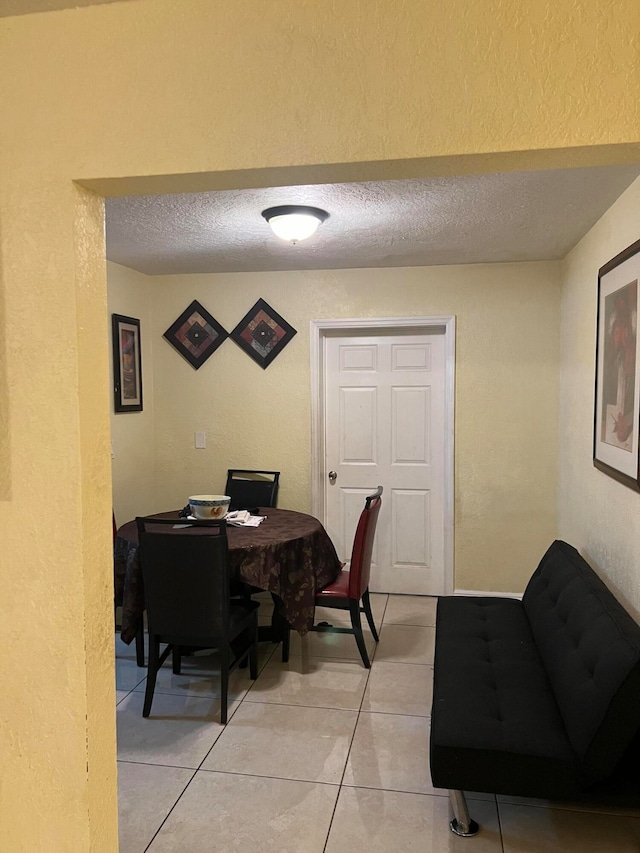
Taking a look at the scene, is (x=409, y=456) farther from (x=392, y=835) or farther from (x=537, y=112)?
(x=537, y=112)

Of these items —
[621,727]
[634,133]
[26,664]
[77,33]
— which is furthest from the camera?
[621,727]

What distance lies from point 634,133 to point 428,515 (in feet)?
12.1

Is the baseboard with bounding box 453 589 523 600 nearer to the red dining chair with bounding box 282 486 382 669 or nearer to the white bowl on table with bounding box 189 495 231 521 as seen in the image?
the red dining chair with bounding box 282 486 382 669

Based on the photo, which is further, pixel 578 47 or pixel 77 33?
pixel 77 33

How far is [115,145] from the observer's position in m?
1.34

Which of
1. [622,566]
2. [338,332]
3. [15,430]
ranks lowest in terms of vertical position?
[622,566]

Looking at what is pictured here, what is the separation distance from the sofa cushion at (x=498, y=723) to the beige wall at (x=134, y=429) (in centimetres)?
250

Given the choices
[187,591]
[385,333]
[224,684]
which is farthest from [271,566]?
[385,333]

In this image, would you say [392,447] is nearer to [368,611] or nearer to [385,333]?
[385,333]

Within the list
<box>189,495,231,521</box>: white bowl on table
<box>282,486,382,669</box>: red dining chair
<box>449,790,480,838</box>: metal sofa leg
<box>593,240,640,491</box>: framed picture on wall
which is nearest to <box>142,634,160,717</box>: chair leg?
<box>189,495,231,521</box>: white bowl on table

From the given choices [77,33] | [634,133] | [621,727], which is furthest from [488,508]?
[77,33]

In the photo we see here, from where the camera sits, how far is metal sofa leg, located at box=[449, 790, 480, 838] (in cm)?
218

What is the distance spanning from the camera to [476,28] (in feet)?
4.00

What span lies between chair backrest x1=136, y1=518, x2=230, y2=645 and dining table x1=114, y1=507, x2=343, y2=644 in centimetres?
17
